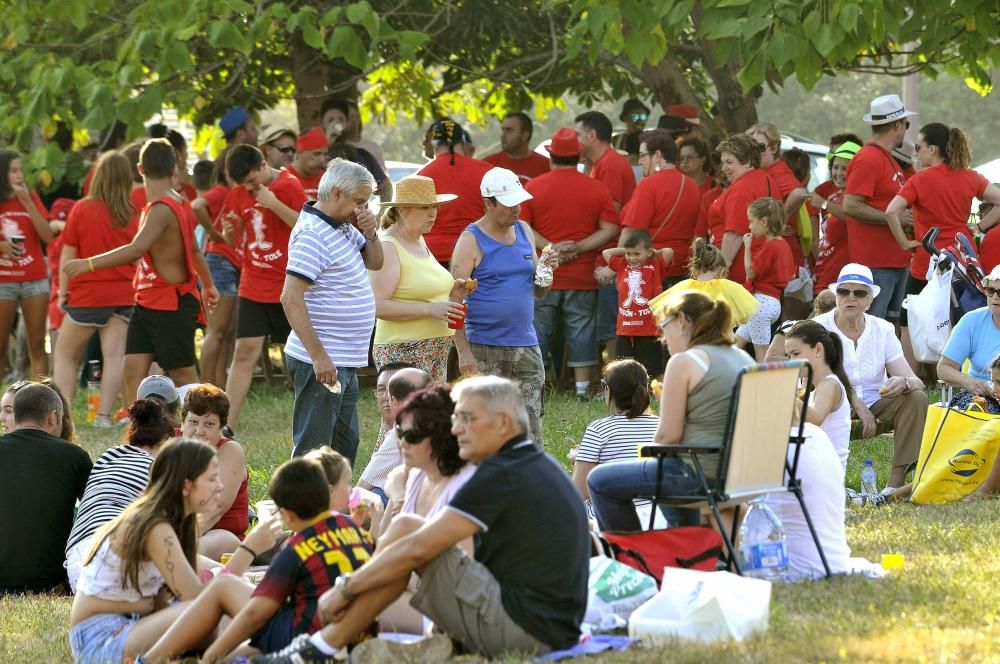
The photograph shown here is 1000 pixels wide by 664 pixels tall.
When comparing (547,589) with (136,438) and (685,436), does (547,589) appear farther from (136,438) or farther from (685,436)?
(136,438)

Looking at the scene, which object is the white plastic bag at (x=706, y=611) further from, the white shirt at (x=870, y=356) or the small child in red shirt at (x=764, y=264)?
the small child in red shirt at (x=764, y=264)

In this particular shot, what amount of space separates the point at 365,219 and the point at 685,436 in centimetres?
211

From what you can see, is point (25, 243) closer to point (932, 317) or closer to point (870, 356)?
point (870, 356)

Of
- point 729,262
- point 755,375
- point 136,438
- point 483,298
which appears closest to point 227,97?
point 729,262

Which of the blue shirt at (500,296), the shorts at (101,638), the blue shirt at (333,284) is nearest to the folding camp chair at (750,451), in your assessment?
the blue shirt at (333,284)

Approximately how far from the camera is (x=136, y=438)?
6.56 meters

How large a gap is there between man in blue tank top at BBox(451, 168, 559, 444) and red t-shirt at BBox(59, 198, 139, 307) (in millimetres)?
3506

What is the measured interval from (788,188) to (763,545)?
5631mm

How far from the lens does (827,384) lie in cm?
738

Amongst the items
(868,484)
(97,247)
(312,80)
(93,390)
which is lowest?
(93,390)

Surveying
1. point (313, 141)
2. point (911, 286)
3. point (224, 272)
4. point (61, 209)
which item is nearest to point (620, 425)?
point (911, 286)

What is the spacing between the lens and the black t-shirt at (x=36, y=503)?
22.0ft

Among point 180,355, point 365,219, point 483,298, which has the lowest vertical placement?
point 180,355

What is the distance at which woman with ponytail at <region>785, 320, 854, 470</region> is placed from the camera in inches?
290
